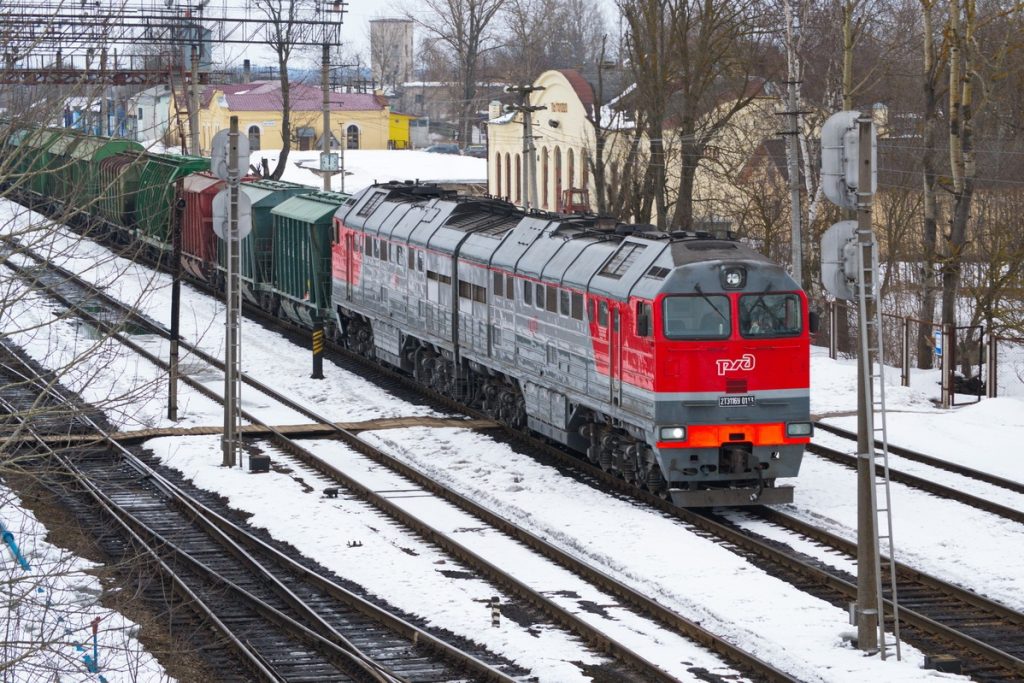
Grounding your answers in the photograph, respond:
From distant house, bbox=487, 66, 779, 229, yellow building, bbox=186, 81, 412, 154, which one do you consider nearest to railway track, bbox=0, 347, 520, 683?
distant house, bbox=487, 66, 779, 229

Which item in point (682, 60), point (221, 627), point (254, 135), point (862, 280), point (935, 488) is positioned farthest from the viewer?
point (254, 135)

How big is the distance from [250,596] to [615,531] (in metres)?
4.65

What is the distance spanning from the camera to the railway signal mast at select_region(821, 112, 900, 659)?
14.0 meters

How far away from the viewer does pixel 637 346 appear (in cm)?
1906

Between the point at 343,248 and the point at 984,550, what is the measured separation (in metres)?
17.9

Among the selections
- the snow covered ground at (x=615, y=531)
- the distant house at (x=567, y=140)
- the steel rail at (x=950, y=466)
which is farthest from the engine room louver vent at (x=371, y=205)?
the distant house at (x=567, y=140)

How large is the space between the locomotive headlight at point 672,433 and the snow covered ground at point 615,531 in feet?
3.48

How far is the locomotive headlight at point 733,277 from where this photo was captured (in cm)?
1862

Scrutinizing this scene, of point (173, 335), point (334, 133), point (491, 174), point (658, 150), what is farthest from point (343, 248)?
Result: point (334, 133)

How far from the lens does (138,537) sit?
17.5 meters

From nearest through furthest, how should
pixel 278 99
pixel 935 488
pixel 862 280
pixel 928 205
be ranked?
pixel 862 280, pixel 935 488, pixel 928 205, pixel 278 99

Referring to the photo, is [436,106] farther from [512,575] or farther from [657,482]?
[512,575]

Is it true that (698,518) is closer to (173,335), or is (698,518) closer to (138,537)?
(138,537)

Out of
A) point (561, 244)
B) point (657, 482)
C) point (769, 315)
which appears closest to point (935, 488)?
point (769, 315)
